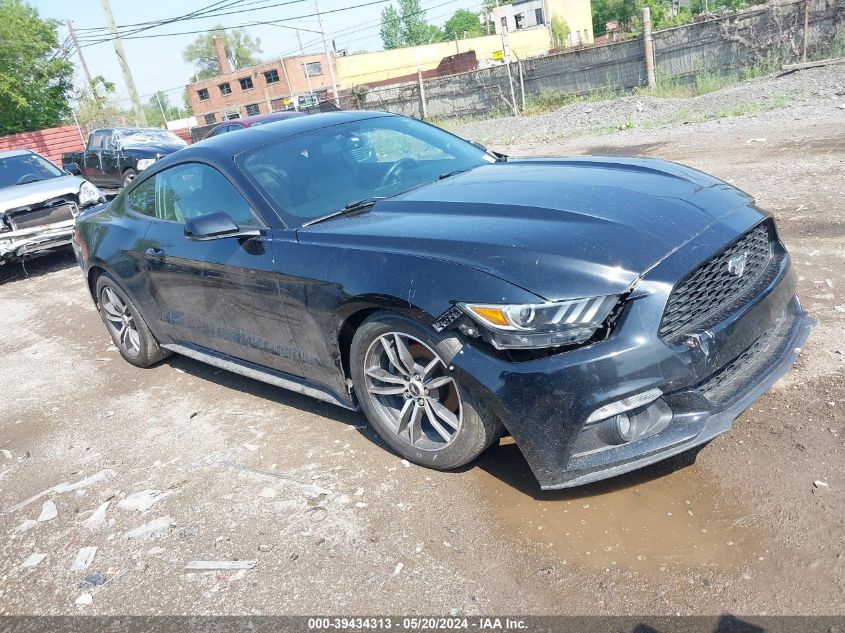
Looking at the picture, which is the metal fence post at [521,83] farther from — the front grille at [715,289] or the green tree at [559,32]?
the green tree at [559,32]

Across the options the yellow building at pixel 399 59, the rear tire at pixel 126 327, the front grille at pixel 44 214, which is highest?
the yellow building at pixel 399 59

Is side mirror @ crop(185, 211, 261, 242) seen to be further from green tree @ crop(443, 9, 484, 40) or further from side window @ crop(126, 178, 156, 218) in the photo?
green tree @ crop(443, 9, 484, 40)

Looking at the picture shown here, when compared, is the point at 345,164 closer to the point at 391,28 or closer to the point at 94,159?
the point at 94,159

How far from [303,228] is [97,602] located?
1.98 m

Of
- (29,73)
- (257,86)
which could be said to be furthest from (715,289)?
(257,86)

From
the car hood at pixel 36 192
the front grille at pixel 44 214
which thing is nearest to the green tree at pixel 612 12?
the car hood at pixel 36 192

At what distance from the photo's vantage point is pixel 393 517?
10.5 ft

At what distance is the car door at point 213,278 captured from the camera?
3.87 metres

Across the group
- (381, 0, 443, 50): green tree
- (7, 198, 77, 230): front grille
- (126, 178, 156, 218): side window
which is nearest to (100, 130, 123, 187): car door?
(7, 198, 77, 230): front grille

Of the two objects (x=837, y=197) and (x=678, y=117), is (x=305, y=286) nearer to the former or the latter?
(x=837, y=197)

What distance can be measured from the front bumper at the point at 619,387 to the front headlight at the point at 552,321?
2.5 inches

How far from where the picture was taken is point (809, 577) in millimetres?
2445

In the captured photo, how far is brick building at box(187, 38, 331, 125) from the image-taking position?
68.3m

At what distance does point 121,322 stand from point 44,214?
5.28 m
